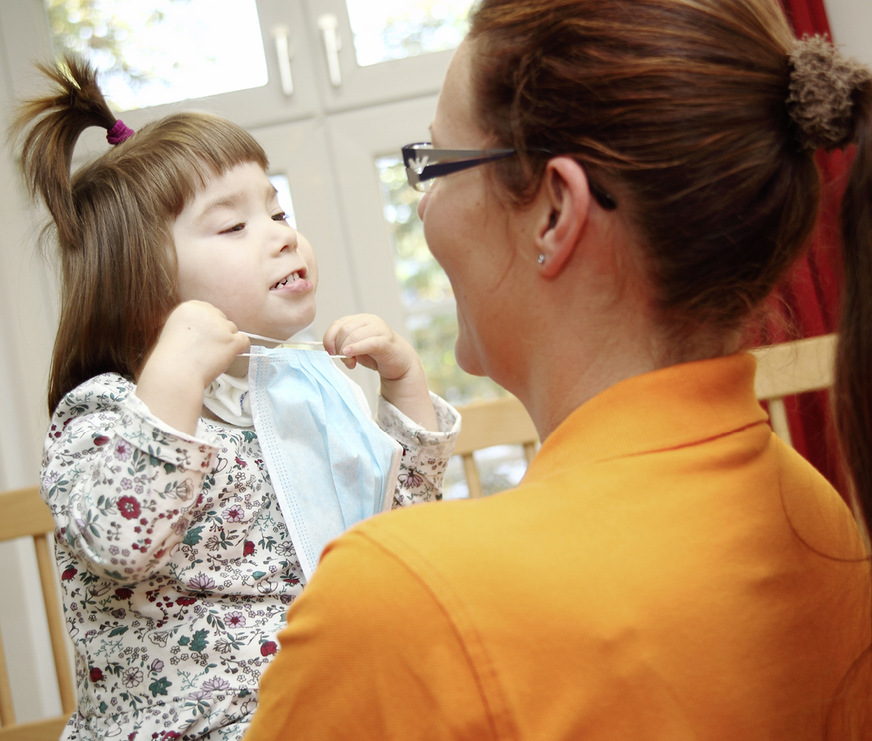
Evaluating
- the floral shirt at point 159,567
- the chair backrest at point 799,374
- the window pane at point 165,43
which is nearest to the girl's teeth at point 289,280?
the floral shirt at point 159,567

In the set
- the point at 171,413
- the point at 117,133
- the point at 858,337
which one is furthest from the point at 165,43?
the point at 858,337

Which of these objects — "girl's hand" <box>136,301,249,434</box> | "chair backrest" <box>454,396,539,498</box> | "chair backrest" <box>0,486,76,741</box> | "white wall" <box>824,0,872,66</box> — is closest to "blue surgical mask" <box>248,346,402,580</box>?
"girl's hand" <box>136,301,249,434</box>

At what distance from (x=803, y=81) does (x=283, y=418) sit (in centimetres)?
84

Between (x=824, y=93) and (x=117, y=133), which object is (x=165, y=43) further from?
(x=824, y=93)

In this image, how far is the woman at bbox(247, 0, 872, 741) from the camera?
1.78 feet

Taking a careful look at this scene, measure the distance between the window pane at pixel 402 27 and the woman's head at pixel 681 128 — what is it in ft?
5.21

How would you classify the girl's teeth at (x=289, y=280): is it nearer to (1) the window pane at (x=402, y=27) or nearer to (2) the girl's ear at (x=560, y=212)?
(2) the girl's ear at (x=560, y=212)

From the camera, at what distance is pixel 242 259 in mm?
1138

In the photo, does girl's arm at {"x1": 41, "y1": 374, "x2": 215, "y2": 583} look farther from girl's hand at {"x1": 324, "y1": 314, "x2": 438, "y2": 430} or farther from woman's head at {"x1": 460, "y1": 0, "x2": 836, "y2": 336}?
woman's head at {"x1": 460, "y1": 0, "x2": 836, "y2": 336}

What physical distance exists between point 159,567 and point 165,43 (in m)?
1.64

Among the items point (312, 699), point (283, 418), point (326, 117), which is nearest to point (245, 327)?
point (283, 418)

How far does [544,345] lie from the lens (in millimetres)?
748

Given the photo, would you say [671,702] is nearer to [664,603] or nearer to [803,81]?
[664,603]

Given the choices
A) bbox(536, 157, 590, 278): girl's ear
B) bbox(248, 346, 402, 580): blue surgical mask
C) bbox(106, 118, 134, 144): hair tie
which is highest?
bbox(106, 118, 134, 144): hair tie
